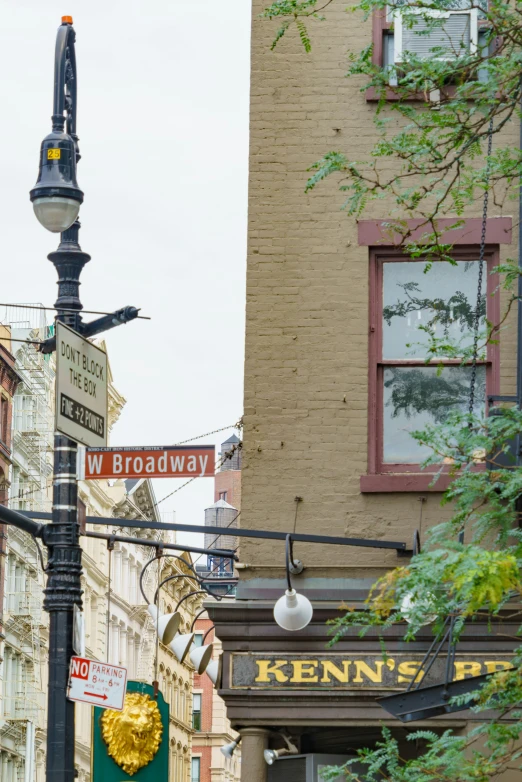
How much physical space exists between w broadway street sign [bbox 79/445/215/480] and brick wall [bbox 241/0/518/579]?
143 cm

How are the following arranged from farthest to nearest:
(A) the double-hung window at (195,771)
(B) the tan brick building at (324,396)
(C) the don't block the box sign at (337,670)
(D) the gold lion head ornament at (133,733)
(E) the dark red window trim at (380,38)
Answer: (A) the double-hung window at (195,771)
(E) the dark red window trim at (380,38)
(D) the gold lion head ornament at (133,733)
(B) the tan brick building at (324,396)
(C) the don't block the box sign at (337,670)

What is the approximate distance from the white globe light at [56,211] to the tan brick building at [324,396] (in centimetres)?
248

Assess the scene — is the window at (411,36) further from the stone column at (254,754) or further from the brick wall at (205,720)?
the brick wall at (205,720)

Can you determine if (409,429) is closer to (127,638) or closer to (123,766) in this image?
(123,766)

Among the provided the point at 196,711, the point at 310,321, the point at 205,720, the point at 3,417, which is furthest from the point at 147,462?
the point at 205,720

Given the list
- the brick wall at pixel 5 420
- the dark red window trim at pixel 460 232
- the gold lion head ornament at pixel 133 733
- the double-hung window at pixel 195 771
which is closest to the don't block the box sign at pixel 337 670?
the gold lion head ornament at pixel 133 733

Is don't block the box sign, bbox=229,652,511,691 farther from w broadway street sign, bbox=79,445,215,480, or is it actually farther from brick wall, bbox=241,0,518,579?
w broadway street sign, bbox=79,445,215,480

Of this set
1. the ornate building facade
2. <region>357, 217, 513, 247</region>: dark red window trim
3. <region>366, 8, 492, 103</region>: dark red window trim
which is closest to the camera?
→ <region>357, 217, 513, 247</region>: dark red window trim

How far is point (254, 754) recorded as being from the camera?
41.0ft

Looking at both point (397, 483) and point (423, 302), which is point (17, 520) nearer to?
point (397, 483)

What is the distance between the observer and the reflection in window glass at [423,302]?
1316cm

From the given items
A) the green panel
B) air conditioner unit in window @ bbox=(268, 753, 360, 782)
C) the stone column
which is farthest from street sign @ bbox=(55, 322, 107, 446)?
air conditioner unit in window @ bbox=(268, 753, 360, 782)

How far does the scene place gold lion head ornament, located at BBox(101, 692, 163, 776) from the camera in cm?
1285

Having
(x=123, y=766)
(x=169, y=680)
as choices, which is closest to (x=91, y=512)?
(x=169, y=680)
